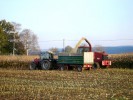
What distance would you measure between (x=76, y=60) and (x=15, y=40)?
37.4 m

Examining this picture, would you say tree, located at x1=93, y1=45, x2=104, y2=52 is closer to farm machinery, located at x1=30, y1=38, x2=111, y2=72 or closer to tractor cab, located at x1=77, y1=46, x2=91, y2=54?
farm machinery, located at x1=30, y1=38, x2=111, y2=72

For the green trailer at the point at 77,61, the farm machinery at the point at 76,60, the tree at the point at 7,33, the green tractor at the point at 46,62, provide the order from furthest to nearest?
the tree at the point at 7,33, the green tractor at the point at 46,62, the farm machinery at the point at 76,60, the green trailer at the point at 77,61

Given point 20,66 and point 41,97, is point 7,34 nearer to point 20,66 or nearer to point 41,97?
point 20,66

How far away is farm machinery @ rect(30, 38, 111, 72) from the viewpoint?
27109mm

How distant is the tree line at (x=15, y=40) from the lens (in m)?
60.2

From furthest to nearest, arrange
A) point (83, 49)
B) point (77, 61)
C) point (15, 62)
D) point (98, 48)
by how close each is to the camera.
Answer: point (98, 48), point (15, 62), point (83, 49), point (77, 61)

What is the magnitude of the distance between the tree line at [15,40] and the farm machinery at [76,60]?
2754 cm

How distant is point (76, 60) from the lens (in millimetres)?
27266

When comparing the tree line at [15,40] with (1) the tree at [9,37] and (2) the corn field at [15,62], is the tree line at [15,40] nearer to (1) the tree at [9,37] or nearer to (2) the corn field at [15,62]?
(1) the tree at [9,37]

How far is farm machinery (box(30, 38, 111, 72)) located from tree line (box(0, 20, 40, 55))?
90.4 ft

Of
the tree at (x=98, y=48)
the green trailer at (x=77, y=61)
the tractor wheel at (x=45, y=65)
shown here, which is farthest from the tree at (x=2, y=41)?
the green trailer at (x=77, y=61)

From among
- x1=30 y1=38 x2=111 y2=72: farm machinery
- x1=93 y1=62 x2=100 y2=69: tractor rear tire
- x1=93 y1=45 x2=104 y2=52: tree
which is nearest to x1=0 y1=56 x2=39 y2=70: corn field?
x1=30 y1=38 x2=111 y2=72: farm machinery

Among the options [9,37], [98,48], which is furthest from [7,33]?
[98,48]

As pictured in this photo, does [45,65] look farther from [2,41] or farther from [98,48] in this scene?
[2,41]
